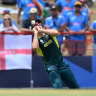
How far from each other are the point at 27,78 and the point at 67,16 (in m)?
2.11

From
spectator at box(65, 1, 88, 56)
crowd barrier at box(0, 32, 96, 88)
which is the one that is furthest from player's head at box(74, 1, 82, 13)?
crowd barrier at box(0, 32, 96, 88)

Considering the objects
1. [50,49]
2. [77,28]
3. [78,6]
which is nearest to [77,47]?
[77,28]

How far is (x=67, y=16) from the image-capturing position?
9.98m

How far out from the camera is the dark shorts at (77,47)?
9.50m

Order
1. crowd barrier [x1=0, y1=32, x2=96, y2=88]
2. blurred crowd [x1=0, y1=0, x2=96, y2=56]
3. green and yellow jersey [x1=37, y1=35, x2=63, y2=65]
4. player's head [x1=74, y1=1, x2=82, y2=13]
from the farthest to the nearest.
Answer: player's head [x1=74, y1=1, x2=82, y2=13], crowd barrier [x1=0, y1=32, x2=96, y2=88], blurred crowd [x1=0, y1=0, x2=96, y2=56], green and yellow jersey [x1=37, y1=35, x2=63, y2=65]

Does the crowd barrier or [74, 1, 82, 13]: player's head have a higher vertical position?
[74, 1, 82, 13]: player's head

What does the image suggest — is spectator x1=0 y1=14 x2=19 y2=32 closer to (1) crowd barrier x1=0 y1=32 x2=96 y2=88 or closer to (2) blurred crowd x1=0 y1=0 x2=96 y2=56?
(2) blurred crowd x1=0 y1=0 x2=96 y2=56

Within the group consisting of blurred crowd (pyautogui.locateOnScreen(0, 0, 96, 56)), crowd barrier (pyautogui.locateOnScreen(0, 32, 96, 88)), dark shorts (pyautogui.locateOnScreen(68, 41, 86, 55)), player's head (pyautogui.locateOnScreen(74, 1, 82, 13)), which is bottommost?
crowd barrier (pyautogui.locateOnScreen(0, 32, 96, 88))

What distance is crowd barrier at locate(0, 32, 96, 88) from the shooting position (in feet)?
31.7

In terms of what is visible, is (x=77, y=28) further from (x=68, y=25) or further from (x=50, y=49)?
(x=50, y=49)

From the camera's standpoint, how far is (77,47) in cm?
955

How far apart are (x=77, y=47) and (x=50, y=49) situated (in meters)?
2.34

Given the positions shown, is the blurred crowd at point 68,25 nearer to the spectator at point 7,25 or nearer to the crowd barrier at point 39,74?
the spectator at point 7,25

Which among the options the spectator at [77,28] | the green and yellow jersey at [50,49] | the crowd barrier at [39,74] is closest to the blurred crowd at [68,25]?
the spectator at [77,28]
